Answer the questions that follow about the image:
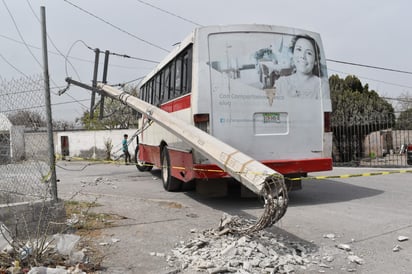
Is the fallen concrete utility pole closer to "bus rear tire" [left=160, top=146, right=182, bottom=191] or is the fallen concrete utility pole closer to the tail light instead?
the tail light

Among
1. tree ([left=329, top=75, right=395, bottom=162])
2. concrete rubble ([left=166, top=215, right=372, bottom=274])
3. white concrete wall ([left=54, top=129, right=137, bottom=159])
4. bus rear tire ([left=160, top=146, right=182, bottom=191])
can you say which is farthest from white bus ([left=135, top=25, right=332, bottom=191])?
white concrete wall ([left=54, top=129, right=137, bottom=159])

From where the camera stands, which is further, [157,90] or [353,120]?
[353,120]

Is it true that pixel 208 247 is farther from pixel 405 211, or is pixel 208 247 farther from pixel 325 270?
pixel 405 211

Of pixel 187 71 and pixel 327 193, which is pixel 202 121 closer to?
pixel 187 71

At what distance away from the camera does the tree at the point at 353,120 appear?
1775 centimetres

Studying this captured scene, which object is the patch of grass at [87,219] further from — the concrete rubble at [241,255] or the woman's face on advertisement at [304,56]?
the woman's face on advertisement at [304,56]

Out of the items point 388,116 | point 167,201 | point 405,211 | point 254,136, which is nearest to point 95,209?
point 167,201

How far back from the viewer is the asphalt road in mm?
4785

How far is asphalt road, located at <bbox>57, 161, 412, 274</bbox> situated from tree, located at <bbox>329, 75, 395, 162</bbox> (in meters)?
7.51

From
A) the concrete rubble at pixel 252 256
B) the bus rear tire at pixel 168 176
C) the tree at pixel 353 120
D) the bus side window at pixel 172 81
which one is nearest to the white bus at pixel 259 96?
the bus side window at pixel 172 81

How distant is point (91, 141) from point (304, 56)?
24191 millimetres

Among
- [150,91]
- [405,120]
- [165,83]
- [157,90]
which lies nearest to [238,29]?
[165,83]

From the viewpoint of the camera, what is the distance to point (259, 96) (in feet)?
25.6

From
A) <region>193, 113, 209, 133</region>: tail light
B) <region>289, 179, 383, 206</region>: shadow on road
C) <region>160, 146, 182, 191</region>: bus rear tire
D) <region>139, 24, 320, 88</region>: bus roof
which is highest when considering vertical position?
<region>139, 24, 320, 88</region>: bus roof
